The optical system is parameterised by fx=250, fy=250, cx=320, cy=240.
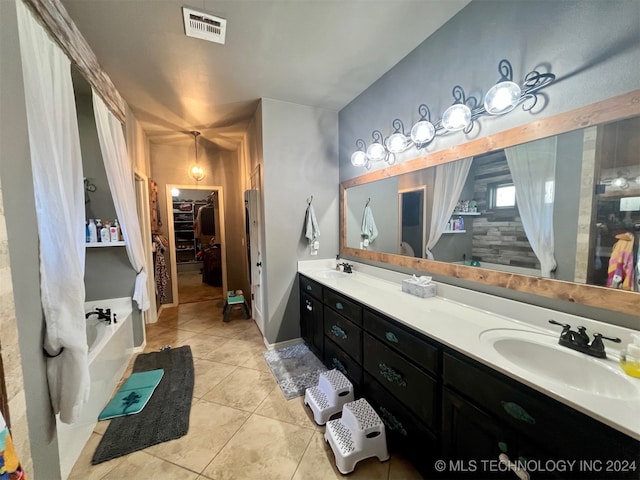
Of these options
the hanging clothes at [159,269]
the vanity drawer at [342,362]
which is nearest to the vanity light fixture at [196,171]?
the hanging clothes at [159,269]

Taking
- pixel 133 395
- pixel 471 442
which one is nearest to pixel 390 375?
→ pixel 471 442

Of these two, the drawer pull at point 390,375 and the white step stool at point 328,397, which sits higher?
the drawer pull at point 390,375

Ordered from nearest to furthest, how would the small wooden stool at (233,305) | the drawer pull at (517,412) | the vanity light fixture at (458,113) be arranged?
the drawer pull at (517,412) → the vanity light fixture at (458,113) → the small wooden stool at (233,305)

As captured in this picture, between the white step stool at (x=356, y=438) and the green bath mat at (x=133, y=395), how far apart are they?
155 centimetres

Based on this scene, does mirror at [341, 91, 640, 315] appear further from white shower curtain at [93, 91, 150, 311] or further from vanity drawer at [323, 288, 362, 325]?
white shower curtain at [93, 91, 150, 311]

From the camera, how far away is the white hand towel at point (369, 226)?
2586 millimetres

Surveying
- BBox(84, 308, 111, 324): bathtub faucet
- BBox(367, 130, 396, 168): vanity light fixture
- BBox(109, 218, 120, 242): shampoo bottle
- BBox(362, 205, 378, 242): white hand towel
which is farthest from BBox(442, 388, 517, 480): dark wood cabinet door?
BBox(109, 218, 120, 242): shampoo bottle

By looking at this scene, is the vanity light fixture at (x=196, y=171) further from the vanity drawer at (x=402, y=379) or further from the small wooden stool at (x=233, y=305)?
the vanity drawer at (x=402, y=379)

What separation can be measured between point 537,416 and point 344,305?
1.25 m

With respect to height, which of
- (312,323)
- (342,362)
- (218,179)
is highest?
(218,179)

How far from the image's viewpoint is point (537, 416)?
854 mm

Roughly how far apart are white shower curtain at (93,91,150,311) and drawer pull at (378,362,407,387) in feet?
8.23

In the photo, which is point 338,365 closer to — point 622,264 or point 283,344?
point 283,344

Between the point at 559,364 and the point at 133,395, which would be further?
the point at 133,395
